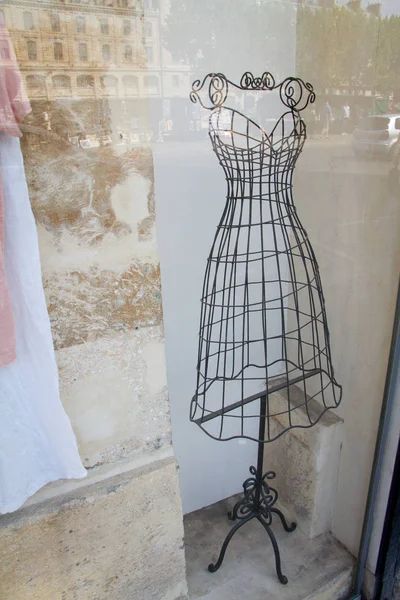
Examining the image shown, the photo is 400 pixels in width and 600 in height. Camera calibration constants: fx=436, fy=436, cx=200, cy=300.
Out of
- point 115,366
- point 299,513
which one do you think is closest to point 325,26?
point 115,366

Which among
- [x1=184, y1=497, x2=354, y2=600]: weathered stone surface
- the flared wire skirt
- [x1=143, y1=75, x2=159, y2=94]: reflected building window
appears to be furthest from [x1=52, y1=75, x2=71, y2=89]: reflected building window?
[x1=184, y1=497, x2=354, y2=600]: weathered stone surface

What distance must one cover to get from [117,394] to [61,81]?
87cm

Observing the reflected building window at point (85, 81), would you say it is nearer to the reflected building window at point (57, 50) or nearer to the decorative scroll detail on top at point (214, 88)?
the reflected building window at point (57, 50)

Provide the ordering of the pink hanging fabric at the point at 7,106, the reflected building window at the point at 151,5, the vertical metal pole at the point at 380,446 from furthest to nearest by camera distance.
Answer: the vertical metal pole at the point at 380,446
the reflected building window at the point at 151,5
the pink hanging fabric at the point at 7,106

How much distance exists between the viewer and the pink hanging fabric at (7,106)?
945 mm

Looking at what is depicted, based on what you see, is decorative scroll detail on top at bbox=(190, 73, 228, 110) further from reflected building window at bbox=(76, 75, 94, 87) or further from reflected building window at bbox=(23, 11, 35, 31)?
reflected building window at bbox=(23, 11, 35, 31)

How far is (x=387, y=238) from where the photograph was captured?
4.92ft

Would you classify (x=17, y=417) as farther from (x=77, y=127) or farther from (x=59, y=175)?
(x=77, y=127)

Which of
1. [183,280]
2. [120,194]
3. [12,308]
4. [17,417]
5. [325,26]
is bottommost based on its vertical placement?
[17,417]

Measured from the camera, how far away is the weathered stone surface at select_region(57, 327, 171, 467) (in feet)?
4.17

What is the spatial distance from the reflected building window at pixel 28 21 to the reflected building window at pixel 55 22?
1.8 inches

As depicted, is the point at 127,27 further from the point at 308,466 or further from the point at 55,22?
the point at 308,466

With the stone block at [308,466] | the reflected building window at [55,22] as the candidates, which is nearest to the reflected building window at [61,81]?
the reflected building window at [55,22]

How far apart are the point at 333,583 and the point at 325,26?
2161mm
